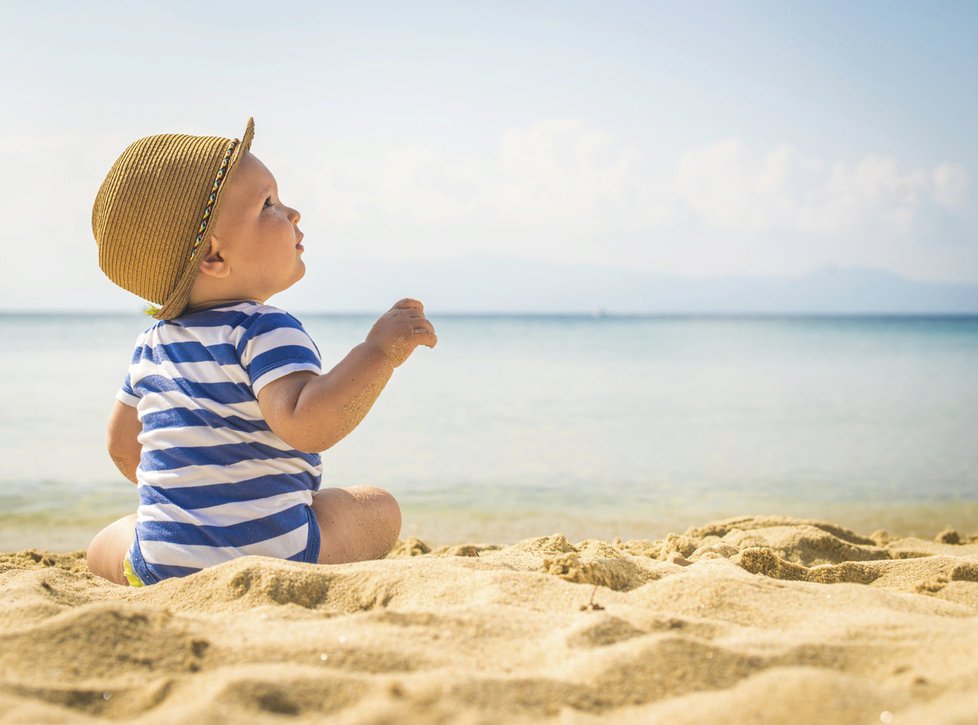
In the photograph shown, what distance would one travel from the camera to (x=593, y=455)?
649 centimetres

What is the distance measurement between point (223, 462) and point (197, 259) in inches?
20.3

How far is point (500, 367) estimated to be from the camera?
15750 millimetres

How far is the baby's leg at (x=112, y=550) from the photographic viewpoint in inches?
91.4

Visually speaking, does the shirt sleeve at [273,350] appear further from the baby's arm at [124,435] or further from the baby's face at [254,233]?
the baby's arm at [124,435]

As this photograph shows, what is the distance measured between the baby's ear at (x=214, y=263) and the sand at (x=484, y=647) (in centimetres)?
73

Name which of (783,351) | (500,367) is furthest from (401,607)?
(783,351)

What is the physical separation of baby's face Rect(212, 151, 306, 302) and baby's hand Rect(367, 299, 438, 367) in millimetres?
365

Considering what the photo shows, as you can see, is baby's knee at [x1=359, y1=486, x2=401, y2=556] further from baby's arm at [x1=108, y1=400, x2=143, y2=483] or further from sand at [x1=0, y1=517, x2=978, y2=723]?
baby's arm at [x1=108, y1=400, x2=143, y2=483]

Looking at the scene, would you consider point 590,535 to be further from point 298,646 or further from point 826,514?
point 298,646

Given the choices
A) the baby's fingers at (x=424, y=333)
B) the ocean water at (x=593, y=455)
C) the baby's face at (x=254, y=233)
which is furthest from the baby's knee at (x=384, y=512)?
the ocean water at (x=593, y=455)

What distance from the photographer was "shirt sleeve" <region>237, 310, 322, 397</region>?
2031 mm

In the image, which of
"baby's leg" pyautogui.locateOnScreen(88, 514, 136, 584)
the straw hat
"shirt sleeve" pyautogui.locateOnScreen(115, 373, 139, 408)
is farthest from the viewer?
"shirt sleeve" pyautogui.locateOnScreen(115, 373, 139, 408)

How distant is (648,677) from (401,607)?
0.58m

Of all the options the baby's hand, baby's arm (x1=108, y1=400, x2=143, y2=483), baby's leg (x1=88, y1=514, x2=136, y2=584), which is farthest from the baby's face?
baby's leg (x1=88, y1=514, x2=136, y2=584)
